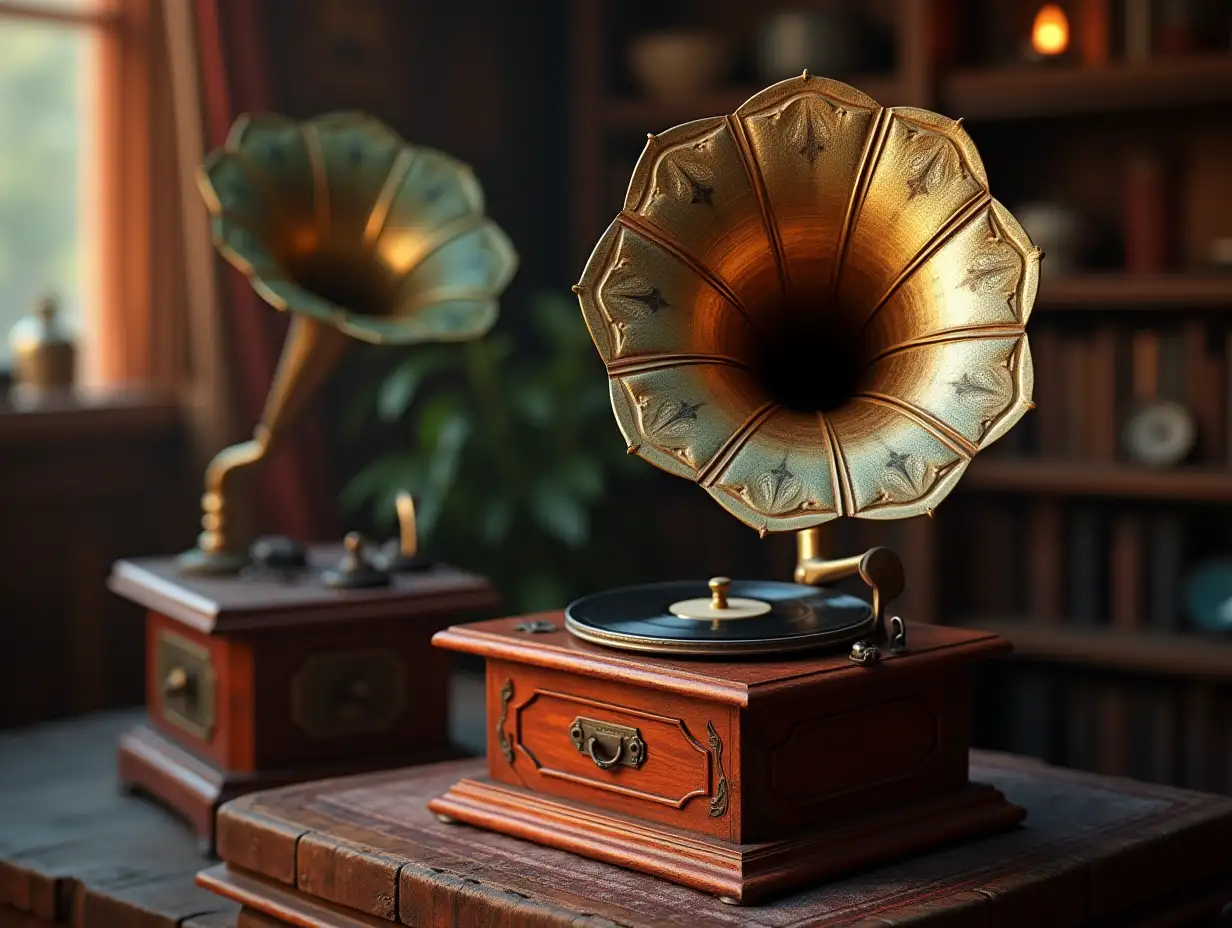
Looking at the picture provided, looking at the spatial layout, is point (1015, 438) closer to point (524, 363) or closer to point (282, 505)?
point (524, 363)

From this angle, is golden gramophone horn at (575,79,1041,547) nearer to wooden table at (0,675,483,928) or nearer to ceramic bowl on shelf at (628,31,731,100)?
wooden table at (0,675,483,928)

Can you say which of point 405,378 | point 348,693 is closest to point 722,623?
point 348,693

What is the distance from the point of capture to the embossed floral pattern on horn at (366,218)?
7.64ft

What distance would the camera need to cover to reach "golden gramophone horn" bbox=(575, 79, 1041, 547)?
5.22 feet

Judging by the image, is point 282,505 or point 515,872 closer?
point 515,872

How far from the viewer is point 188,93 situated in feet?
10.2

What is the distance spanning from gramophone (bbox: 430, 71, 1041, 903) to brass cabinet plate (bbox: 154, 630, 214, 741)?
547 mm

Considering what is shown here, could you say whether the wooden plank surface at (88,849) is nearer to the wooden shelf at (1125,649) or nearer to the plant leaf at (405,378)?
the plant leaf at (405,378)

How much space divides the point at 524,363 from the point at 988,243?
2322mm

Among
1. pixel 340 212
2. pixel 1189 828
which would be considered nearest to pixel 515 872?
pixel 1189 828

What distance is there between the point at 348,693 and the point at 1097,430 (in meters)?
1.76

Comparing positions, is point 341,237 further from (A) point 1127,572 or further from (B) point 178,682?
(A) point 1127,572

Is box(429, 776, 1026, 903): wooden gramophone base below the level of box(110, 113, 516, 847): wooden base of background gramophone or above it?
below

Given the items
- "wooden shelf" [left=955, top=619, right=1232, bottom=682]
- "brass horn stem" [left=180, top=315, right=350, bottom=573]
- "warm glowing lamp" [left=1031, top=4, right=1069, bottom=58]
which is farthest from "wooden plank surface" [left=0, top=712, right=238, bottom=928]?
"warm glowing lamp" [left=1031, top=4, right=1069, bottom=58]
